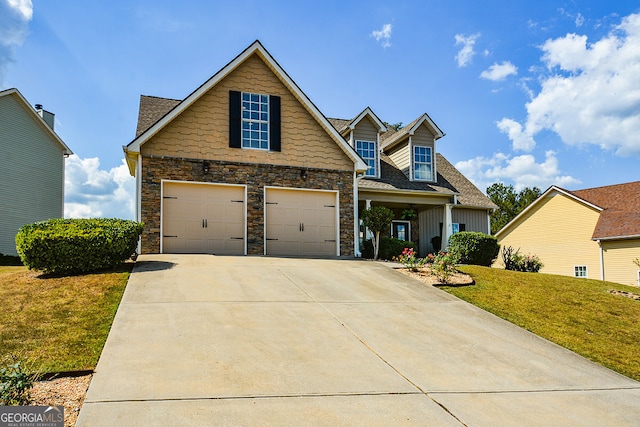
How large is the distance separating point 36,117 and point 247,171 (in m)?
13.2

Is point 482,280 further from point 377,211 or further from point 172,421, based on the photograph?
point 172,421

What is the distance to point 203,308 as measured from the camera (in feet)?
26.9

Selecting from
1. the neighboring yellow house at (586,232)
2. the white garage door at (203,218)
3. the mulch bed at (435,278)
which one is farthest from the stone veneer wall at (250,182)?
the neighboring yellow house at (586,232)

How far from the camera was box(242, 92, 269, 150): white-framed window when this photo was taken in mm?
16391

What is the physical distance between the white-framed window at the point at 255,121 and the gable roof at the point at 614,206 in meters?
15.8

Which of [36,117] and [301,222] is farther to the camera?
[36,117]

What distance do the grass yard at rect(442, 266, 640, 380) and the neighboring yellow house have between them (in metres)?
9.19

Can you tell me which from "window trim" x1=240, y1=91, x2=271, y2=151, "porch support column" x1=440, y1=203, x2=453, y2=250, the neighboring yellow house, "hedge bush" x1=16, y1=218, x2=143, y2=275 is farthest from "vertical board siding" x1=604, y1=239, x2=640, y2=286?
"hedge bush" x1=16, y1=218, x2=143, y2=275

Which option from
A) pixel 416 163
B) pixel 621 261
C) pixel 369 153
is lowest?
pixel 621 261

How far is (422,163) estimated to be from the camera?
21578 millimetres

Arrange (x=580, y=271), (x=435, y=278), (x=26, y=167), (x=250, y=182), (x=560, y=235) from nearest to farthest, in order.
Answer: (x=435, y=278), (x=250, y=182), (x=26, y=167), (x=580, y=271), (x=560, y=235)

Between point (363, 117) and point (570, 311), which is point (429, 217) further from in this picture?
point (570, 311)

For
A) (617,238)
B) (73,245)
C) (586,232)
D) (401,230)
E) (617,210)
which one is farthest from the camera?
(586,232)

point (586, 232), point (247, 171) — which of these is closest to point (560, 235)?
point (586, 232)
